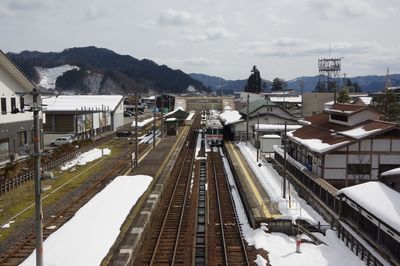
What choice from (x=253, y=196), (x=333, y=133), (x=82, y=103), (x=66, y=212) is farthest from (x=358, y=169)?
(x=82, y=103)

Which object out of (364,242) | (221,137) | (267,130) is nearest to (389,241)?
(364,242)

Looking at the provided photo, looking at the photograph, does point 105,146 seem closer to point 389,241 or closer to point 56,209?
point 56,209

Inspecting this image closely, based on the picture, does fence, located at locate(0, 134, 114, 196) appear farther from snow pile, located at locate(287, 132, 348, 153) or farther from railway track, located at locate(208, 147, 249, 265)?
snow pile, located at locate(287, 132, 348, 153)

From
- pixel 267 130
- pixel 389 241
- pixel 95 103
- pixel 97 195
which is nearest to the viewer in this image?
pixel 389 241

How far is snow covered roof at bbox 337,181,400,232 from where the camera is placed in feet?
50.4

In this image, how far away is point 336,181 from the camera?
83.6 ft

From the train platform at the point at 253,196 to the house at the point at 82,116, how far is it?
23770 mm

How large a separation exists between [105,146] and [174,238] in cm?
3233

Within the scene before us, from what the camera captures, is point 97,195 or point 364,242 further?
point 97,195

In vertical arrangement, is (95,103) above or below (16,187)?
above

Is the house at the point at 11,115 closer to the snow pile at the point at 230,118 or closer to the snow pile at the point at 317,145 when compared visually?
the snow pile at the point at 317,145

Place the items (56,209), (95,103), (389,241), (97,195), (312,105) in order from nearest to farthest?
1. (389,241)
2. (56,209)
3. (97,195)
4. (95,103)
5. (312,105)

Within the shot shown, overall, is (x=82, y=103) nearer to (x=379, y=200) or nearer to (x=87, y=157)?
(x=87, y=157)

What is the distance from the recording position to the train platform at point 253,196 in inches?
798
